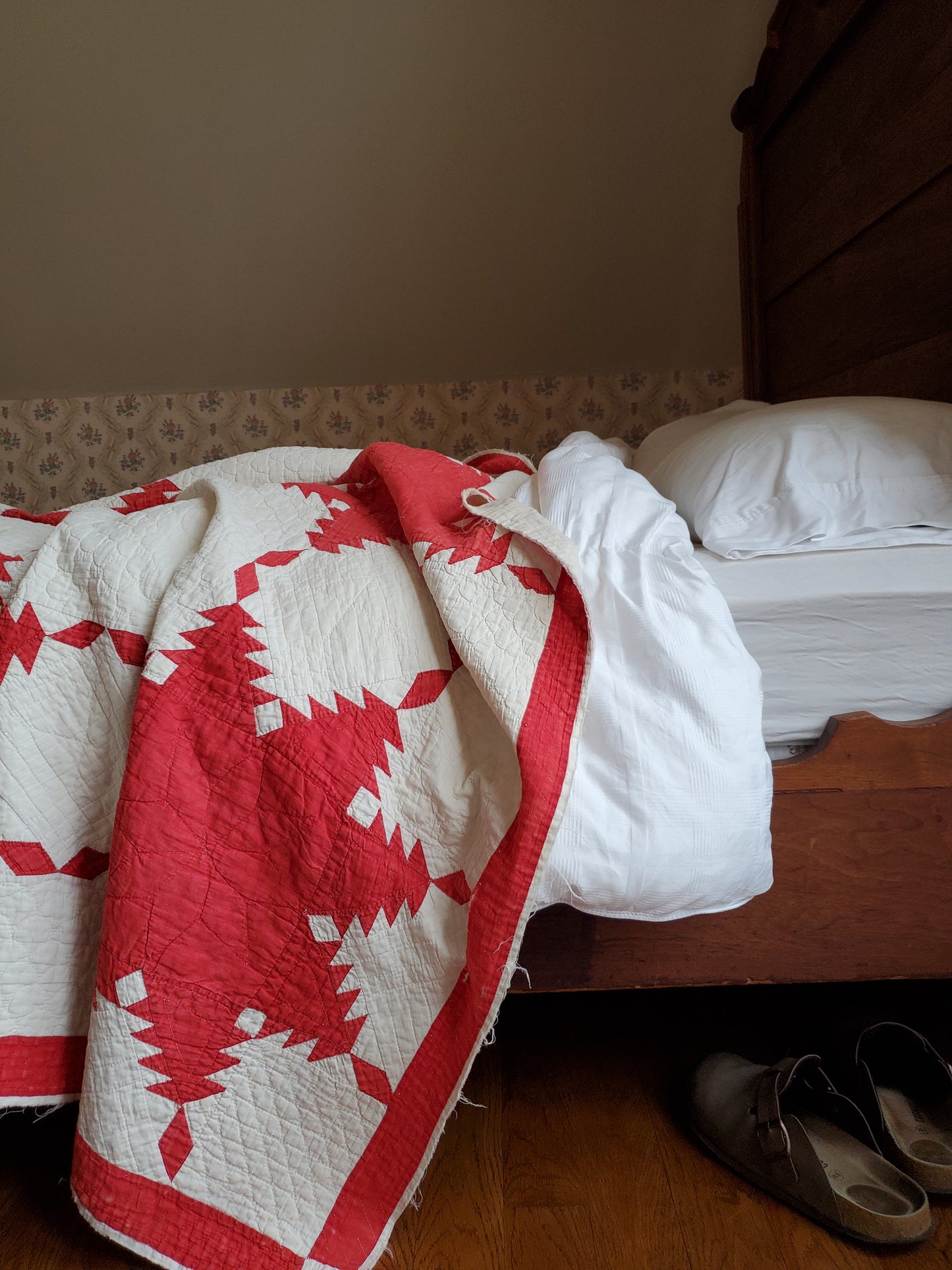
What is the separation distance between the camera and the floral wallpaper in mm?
2838

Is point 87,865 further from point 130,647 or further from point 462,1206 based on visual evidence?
point 462,1206

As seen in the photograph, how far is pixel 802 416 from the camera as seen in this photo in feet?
3.46

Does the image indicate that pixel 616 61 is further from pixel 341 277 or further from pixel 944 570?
pixel 944 570

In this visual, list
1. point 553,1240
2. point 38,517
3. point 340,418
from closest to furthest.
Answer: point 553,1240 → point 38,517 → point 340,418

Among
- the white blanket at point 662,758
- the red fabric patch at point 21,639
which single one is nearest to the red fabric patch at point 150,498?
the red fabric patch at point 21,639

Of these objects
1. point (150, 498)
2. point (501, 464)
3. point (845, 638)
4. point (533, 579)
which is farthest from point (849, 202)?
point (150, 498)

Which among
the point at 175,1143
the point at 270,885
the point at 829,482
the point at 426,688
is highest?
the point at 829,482

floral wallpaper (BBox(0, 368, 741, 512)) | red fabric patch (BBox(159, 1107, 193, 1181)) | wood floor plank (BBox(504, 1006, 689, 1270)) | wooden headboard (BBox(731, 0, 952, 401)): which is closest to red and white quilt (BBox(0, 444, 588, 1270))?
red fabric patch (BBox(159, 1107, 193, 1181))

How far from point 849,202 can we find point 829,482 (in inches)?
36.7

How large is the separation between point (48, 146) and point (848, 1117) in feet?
8.88

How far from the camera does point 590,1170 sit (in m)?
0.89

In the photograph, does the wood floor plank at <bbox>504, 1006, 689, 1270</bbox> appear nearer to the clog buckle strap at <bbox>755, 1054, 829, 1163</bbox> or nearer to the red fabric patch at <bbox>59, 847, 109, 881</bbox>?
the clog buckle strap at <bbox>755, 1054, 829, 1163</bbox>

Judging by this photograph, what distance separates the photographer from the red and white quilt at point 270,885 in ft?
2.29

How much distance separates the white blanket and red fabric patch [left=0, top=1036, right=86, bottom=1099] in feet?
1.48
